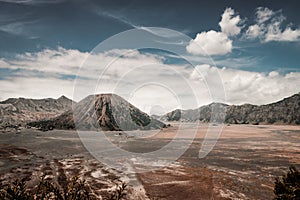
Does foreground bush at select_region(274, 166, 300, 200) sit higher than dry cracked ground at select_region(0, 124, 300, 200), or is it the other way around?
foreground bush at select_region(274, 166, 300, 200)

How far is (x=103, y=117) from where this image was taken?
12556 centimetres

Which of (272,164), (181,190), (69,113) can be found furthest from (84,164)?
(69,113)

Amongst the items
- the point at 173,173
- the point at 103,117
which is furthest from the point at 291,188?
the point at 103,117

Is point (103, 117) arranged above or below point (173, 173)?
above

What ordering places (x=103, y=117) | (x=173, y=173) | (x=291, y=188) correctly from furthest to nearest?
1. (x=103, y=117)
2. (x=173, y=173)
3. (x=291, y=188)

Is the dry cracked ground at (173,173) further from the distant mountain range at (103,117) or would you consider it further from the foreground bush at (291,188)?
the distant mountain range at (103,117)

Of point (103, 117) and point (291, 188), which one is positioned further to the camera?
point (103, 117)

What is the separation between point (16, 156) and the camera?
40.2 m

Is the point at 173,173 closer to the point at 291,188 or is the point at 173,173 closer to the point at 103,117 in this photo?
the point at 291,188

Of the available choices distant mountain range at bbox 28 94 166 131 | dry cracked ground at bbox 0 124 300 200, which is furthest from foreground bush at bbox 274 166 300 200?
distant mountain range at bbox 28 94 166 131

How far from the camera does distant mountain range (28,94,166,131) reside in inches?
4812

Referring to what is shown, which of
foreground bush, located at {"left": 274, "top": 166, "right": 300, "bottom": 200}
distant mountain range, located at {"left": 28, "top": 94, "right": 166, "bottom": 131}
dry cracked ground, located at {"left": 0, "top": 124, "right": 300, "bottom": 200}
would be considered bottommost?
dry cracked ground, located at {"left": 0, "top": 124, "right": 300, "bottom": 200}

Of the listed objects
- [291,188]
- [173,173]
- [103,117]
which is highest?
[103,117]

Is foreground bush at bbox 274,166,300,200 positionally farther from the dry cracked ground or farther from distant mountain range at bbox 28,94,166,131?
distant mountain range at bbox 28,94,166,131
